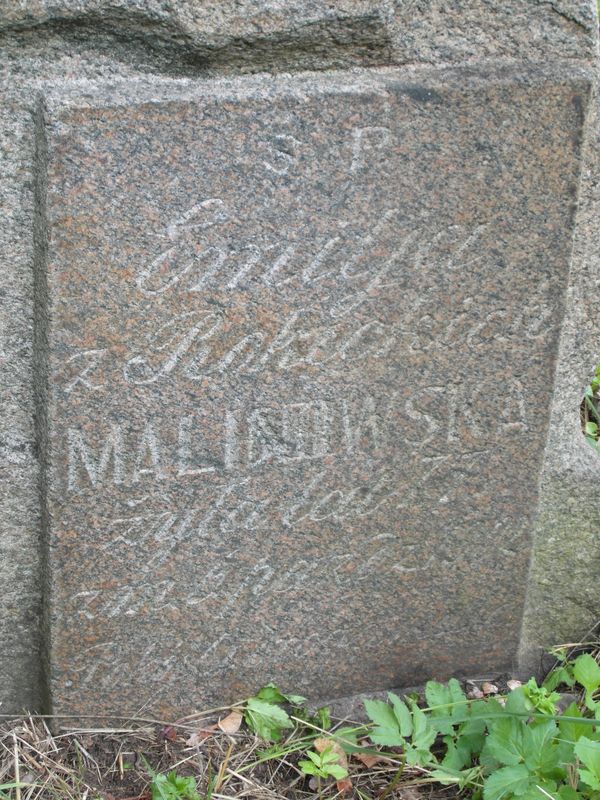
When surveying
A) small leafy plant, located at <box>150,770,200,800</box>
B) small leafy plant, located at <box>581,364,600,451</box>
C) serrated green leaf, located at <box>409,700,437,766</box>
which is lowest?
small leafy plant, located at <box>150,770,200,800</box>

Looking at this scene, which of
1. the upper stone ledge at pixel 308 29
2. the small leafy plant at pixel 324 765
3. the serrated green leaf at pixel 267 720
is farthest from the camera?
the serrated green leaf at pixel 267 720

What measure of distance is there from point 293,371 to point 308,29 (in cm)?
54

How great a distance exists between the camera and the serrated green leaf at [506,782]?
63.3 inches

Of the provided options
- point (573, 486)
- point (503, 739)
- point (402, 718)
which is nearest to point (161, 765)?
point (402, 718)

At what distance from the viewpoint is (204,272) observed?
5.05 feet

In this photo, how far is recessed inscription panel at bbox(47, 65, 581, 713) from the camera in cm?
150

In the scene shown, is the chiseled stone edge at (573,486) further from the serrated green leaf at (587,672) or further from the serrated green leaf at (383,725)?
the serrated green leaf at (383,725)

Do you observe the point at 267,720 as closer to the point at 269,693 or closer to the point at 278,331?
the point at 269,693

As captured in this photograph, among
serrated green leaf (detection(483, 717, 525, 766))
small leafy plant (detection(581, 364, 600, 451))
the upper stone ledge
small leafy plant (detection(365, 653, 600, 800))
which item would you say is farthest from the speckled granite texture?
small leafy plant (detection(581, 364, 600, 451))

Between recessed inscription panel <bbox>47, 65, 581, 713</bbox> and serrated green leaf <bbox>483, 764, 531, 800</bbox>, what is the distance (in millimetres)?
361

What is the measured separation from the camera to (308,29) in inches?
58.6

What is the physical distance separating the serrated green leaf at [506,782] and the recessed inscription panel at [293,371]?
361 mm

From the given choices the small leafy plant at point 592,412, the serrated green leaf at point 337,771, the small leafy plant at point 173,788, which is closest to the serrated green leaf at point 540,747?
the serrated green leaf at point 337,771

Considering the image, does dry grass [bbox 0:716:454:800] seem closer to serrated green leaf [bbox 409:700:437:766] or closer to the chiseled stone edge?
serrated green leaf [bbox 409:700:437:766]
